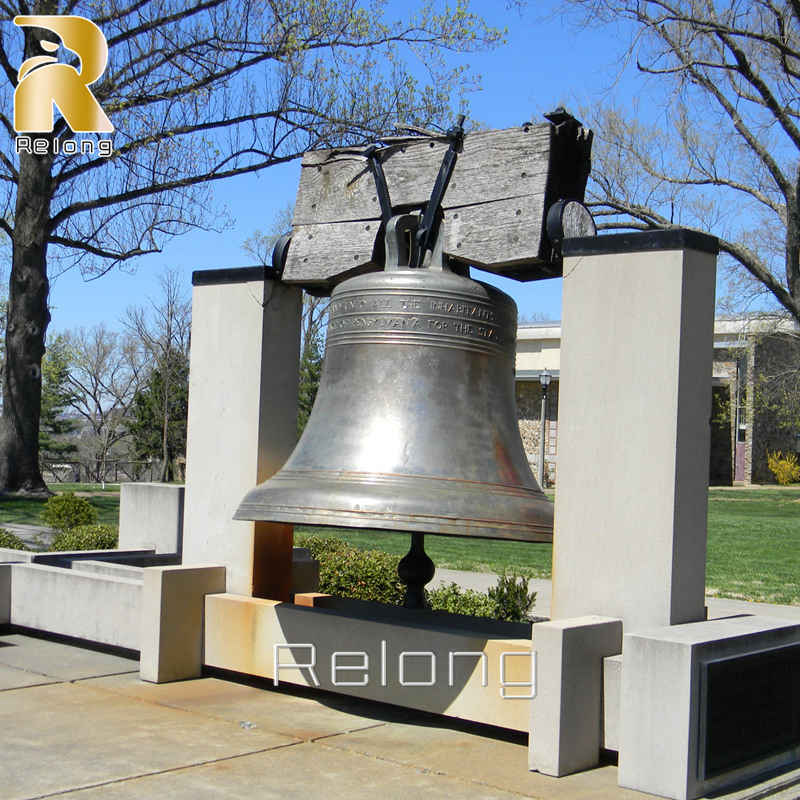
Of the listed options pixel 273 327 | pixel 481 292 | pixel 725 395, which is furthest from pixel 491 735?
pixel 725 395

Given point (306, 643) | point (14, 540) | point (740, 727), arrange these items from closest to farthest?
point (740, 727)
point (306, 643)
point (14, 540)

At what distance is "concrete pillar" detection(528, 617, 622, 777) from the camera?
15.0 feet

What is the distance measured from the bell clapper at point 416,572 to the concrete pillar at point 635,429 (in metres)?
1.18

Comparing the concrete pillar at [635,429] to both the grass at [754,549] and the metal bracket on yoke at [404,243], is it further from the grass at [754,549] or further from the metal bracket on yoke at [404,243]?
the grass at [754,549]

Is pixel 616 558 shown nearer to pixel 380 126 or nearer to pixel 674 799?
pixel 674 799

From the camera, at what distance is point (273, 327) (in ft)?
21.2

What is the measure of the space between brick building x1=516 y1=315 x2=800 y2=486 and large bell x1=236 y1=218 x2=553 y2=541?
28.9m

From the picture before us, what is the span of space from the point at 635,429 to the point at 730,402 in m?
31.7

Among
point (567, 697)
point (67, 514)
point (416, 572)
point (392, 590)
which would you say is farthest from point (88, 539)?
point (567, 697)

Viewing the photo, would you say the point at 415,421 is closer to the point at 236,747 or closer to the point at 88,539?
the point at 236,747

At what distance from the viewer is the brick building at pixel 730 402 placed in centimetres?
3581

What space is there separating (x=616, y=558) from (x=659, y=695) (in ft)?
2.37

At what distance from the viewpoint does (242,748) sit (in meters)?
4.84

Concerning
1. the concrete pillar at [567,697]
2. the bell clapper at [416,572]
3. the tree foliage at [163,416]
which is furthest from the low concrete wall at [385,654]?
the tree foliage at [163,416]
